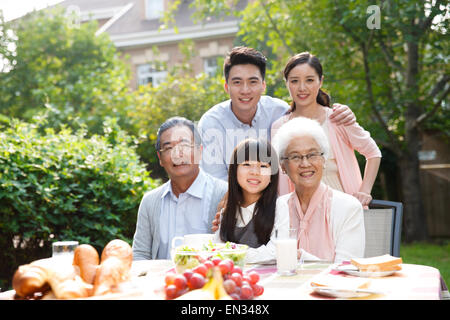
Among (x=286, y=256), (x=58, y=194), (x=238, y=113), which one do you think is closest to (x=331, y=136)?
(x=238, y=113)

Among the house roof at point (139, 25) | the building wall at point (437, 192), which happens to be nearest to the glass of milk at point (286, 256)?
the building wall at point (437, 192)

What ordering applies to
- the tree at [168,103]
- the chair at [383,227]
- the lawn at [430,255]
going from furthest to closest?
the tree at [168,103], the lawn at [430,255], the chair at [383,227]

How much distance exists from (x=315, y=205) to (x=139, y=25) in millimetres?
14403

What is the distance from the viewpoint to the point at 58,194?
450 cm

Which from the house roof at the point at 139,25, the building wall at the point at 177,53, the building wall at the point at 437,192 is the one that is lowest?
the building wall at the point at 437,192

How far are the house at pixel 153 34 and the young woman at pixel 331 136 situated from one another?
1142cm

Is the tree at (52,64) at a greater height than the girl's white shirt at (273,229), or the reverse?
the tree at (52,64)

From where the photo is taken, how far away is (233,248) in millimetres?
1889

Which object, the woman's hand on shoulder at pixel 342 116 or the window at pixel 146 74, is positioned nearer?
the woman's hand on shoulder at pixel 342 116

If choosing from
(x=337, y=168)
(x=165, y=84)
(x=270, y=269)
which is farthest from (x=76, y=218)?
(x=165, y=84)

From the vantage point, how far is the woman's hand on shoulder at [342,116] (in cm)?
303

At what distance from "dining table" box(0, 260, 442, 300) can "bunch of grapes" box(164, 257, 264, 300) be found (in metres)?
0.05

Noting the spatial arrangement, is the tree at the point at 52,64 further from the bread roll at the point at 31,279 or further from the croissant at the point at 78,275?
the bread roll at the point at 31,279
